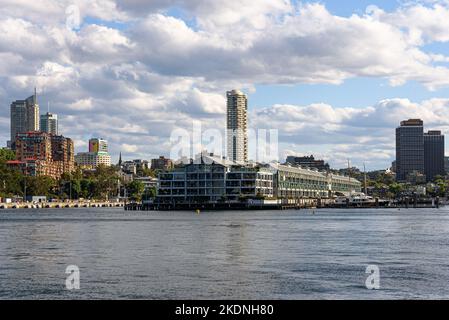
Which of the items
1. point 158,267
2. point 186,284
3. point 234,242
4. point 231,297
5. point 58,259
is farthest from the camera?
point 234,242

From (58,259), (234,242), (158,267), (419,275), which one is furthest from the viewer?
(234,242)

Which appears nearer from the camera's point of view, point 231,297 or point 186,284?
point 231,297

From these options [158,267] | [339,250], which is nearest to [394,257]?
[339,250]

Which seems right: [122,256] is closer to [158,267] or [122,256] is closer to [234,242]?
[158,267]

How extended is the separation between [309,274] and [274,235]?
45.6 meters

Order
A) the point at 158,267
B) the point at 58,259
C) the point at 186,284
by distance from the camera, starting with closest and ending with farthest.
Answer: the point at 186,284 → the point at 158,267 → the point at 58,259

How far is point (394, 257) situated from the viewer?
6881 cm

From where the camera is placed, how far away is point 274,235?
101 meters

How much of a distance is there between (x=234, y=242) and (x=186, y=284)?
120ft
